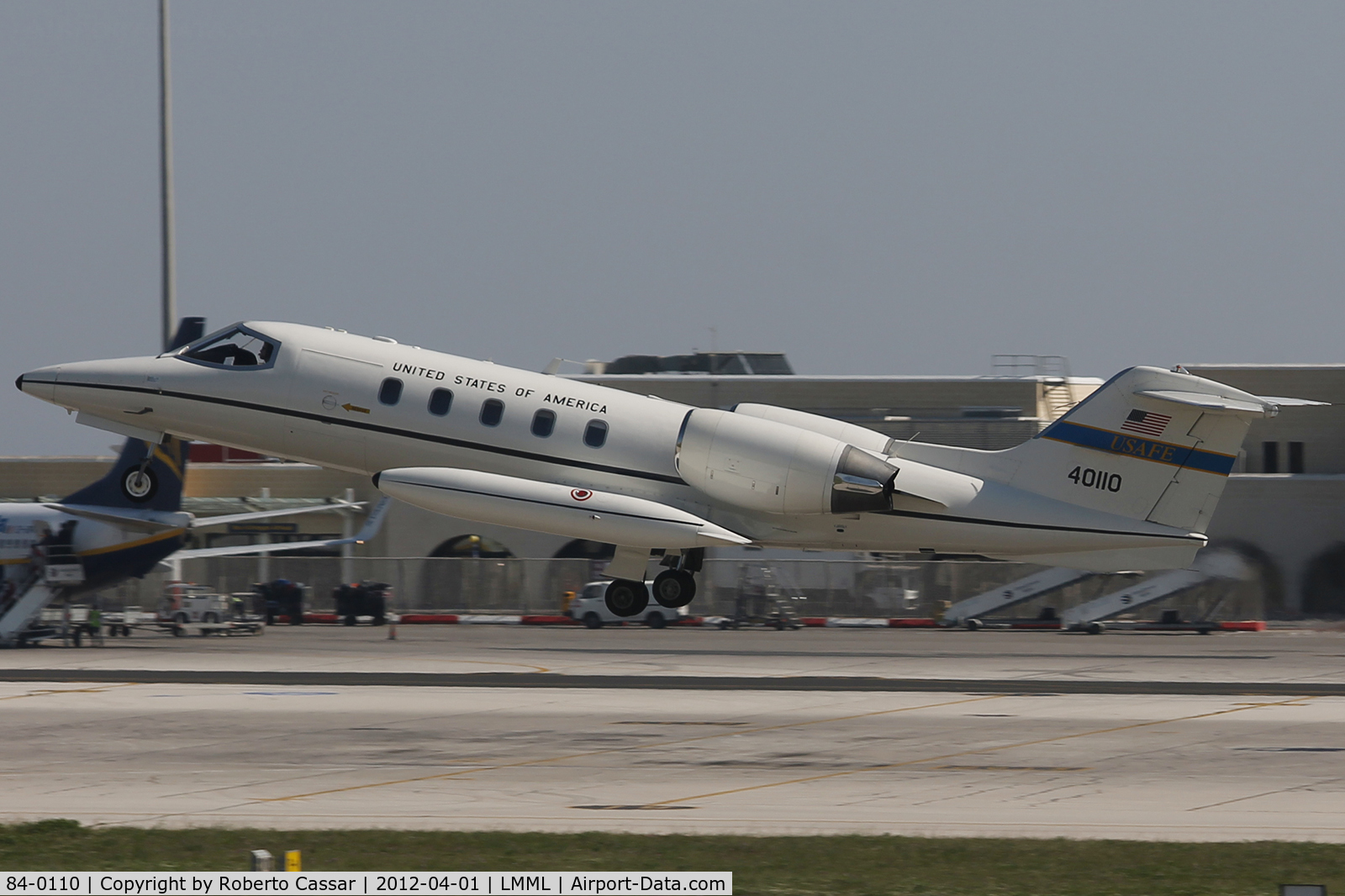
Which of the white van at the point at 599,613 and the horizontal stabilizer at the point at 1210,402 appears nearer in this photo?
the horizontal stabilizer at the point at 1210,402

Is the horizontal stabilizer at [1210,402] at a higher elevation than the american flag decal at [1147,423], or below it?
higher

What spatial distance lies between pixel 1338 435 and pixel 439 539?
35.6 metres

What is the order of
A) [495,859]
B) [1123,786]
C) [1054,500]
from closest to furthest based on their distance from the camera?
[495,859] → [1123,786] → [1054,500]

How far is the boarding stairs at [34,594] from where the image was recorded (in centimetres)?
4009

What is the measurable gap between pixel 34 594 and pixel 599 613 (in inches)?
680

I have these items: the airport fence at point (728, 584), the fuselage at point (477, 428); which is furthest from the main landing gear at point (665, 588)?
the airport fence at point (728, 584)

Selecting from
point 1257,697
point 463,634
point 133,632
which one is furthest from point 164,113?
point 1257,697

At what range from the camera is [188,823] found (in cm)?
1594

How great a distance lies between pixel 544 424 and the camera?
29984 mm

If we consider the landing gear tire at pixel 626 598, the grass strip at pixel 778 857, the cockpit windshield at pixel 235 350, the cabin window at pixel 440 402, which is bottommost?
→ the grass strip at pixel 778 857

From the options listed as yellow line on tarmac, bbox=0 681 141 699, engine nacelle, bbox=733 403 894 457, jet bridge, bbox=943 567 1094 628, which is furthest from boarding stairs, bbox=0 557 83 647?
jet bridge, bbox=943 567 1094 628

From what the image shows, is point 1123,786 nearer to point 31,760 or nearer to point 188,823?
point 188,823
